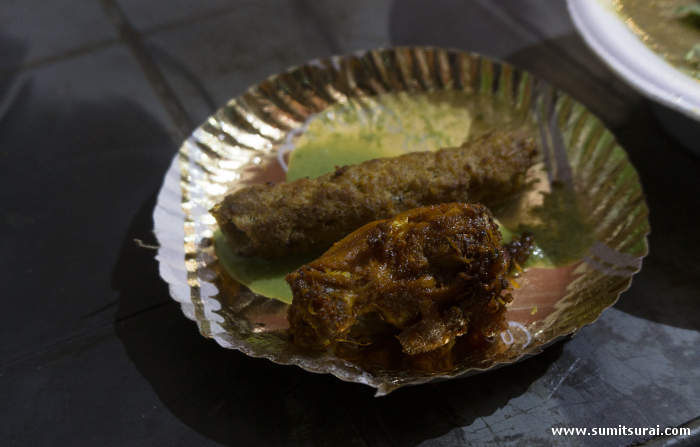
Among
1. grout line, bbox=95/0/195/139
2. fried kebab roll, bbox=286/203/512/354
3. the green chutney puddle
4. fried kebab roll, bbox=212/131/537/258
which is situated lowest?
fried kebab roll, bbox=286/203/512/354

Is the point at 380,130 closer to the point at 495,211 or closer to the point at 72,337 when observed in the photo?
the point at 495,211

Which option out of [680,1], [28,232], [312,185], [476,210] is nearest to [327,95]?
[312,185]

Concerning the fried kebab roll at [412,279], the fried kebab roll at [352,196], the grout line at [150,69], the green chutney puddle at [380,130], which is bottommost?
the fried kebab roll at [412,279]

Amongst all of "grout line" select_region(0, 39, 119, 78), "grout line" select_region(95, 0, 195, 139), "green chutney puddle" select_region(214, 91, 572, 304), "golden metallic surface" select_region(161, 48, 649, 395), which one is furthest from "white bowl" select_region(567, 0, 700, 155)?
"grout line" select_region(0, 39, 119, 78)

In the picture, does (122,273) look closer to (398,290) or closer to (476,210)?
(398,290)

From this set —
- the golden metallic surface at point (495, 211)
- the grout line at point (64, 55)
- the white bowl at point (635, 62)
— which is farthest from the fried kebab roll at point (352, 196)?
→ the grout line at point (64, 55)

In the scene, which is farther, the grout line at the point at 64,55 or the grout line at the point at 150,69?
the grout line at the point at 64,55

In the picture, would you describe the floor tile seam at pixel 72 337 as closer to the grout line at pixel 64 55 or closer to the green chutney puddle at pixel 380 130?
the green chutney puddle at pixel 380 130

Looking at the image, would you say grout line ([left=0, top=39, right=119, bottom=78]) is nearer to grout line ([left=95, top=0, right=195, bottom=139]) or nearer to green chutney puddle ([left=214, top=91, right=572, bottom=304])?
grout line ([left=95, top=0, right=195, bottom=139])

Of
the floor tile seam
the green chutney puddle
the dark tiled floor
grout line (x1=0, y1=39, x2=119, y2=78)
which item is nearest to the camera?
the dark tiled floor
